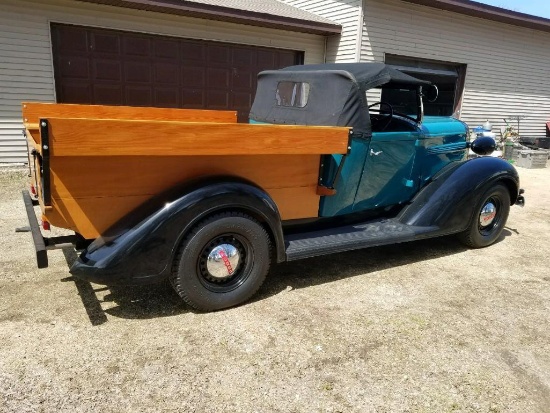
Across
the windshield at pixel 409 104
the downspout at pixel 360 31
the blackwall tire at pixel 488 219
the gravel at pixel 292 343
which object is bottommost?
the gravel at pixel 292 343

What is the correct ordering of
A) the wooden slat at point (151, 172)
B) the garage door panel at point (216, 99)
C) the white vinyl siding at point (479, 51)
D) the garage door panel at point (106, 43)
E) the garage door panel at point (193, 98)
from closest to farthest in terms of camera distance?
1. the wooden slat at point (151, 172)
2. the garage door panel at point (106, 43)
3. the garage door panel at point (193, 98)
4. the garage door panel at point (216, 99)
5. the white vinyl siding at point (479, 51)

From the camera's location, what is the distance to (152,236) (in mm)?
2822

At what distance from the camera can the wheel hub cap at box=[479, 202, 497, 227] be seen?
15.2 feet

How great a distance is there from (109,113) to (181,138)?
1836 mm

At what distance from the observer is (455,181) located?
4.35 meters

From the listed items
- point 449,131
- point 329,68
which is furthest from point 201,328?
point 449,131

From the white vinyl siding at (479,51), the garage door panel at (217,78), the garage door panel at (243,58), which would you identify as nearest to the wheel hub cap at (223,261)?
the garage door panel at (217,78)

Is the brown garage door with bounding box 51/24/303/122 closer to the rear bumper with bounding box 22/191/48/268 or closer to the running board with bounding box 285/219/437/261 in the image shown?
the rear bumper with bounding box 22/191/48/268

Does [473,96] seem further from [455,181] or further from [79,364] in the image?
[79,364]

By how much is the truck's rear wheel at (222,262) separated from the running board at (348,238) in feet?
1.05

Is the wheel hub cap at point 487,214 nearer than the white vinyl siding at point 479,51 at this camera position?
Yes

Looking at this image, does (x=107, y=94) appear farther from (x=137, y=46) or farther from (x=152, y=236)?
(x=152, y=236)

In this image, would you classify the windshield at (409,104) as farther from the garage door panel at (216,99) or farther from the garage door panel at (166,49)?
the garage door panel at (166,49)

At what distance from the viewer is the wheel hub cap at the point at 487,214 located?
463cm
